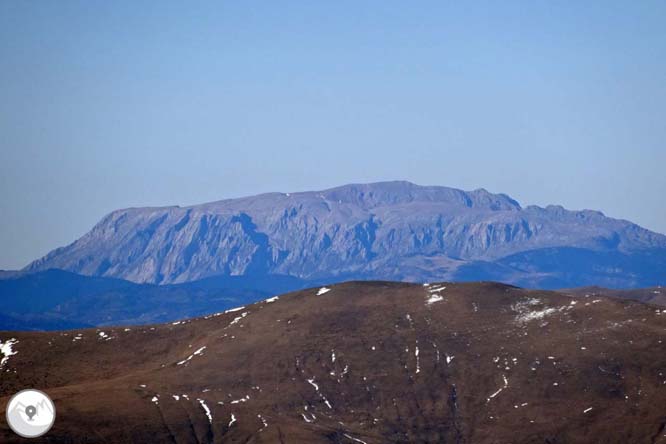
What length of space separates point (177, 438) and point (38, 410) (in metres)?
24.8

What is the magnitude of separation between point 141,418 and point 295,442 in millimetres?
28341

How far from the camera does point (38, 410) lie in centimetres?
19288

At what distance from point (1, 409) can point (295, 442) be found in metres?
51.8

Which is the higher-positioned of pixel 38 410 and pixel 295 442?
pixel 38 410

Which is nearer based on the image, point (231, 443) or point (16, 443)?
point (16, 443)

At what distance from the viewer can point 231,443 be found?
198m

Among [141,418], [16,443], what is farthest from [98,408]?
[16,443]

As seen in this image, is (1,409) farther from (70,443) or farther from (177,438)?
(177,438)

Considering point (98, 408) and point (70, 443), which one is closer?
point (70, 443)

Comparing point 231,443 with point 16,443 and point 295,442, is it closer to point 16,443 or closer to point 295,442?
point 295,442

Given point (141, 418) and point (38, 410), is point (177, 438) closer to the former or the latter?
point (141, 418)

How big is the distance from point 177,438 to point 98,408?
16.0 meters

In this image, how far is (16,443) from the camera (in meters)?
176

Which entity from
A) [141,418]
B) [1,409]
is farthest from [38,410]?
[141,418]
